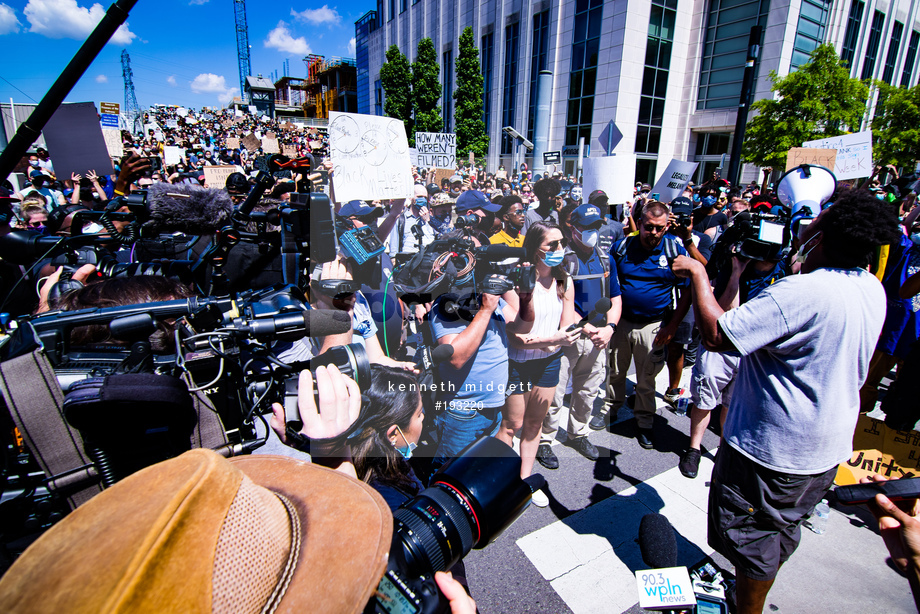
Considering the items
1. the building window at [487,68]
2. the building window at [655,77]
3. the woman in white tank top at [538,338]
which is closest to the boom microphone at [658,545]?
the woman in white tank top at [538,338]

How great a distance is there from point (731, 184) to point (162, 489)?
1113 cm

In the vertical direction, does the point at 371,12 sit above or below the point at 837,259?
above

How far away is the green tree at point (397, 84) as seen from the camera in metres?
30.1

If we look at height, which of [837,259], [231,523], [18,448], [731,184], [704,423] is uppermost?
[731,184]

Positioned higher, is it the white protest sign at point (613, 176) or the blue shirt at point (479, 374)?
the white protest sign at point (613, 176)

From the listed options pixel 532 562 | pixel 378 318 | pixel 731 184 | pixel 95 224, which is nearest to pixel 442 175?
pixel 731 184

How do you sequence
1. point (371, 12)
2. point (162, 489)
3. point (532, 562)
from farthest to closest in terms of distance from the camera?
point (371, 12), point (532, 562), point (162, 489)

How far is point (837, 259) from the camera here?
1762 mm

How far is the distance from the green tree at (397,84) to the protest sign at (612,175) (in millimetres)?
26805

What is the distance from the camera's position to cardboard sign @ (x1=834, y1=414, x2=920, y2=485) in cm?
265

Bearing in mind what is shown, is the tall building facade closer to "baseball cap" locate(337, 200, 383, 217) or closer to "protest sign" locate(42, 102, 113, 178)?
"protest sign" locate(42, 102, 113, 178)

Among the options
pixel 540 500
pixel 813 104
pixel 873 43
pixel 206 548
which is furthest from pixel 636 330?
pixel 873 43

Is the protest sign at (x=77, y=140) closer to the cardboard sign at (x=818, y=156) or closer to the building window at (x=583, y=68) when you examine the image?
the cardboard sign at (x=818, y=156)

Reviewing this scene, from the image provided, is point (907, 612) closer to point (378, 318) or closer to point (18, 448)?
point (378, 318)
